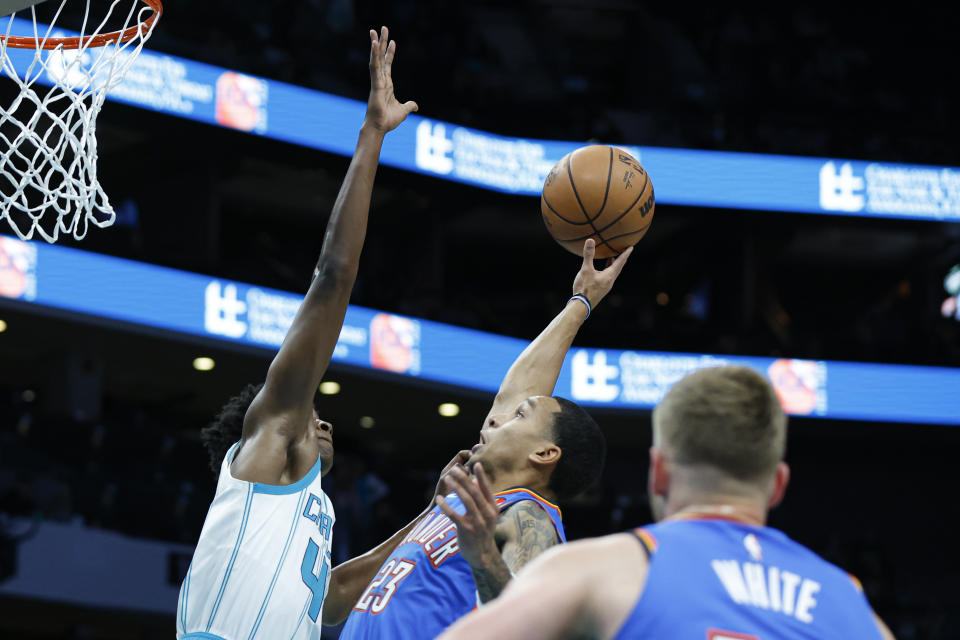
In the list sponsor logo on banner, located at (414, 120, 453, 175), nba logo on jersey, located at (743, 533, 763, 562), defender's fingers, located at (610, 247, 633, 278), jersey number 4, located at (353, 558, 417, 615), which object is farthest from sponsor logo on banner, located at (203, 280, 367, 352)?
nba logo on jersey, located at (743, 533, 763, 562)

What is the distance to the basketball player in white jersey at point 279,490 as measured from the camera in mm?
3445

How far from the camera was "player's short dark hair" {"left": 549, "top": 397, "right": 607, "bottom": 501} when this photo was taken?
3.78m

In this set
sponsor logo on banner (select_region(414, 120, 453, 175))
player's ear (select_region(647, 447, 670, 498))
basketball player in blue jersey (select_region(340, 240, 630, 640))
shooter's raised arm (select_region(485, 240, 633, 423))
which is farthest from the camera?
sponsor logo on banner (select_region(414, 120, 453, 175))

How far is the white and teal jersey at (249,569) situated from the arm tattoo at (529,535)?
2.04 feet

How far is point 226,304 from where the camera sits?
13.9m

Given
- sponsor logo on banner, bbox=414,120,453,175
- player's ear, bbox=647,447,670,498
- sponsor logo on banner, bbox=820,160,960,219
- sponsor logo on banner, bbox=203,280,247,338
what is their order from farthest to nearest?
sponsor logo on banner, bbox=820,160,960,219 < sponsor logo on banner, bbox=414,120,453,175 < sponsor logo on banner, bbox=203,280,247,338 < player's ear, bbox=647,447,670,498

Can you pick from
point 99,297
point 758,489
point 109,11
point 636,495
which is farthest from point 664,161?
point 758,489

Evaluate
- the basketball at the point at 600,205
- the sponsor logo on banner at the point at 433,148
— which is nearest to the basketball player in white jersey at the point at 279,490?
the basketball at the point at 600,205

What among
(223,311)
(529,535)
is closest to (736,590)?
(529,535)

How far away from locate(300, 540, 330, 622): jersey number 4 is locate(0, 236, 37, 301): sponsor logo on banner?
9.60m

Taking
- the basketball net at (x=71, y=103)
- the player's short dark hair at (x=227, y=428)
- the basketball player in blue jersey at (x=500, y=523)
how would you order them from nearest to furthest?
the basketball player in blue jersey at (x=500, y=523), the player's short dark hair at (x=227, y=428), the basketball net at (x=71, y=103)

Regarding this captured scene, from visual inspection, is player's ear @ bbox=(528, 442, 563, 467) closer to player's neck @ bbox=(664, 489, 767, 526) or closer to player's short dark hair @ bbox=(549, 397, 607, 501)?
player's short dark hair @ bbox=(549, 397, 607, 501)

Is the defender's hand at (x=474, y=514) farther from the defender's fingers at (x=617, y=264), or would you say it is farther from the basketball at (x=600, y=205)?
the basketball at (x=600, y=205)

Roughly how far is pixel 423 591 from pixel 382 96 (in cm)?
137
